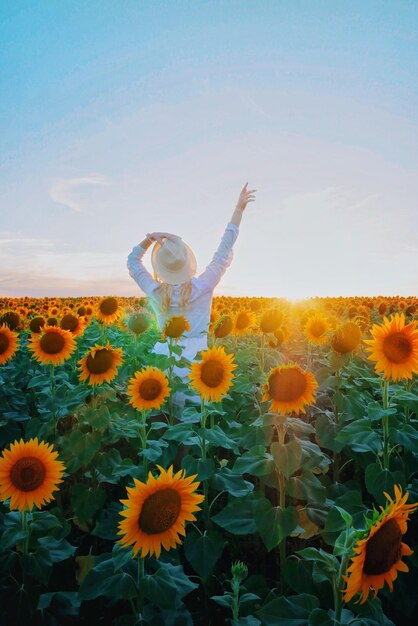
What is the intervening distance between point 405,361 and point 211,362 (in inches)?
52.7

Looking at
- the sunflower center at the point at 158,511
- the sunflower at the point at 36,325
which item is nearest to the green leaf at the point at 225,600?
the sunflower center at the point at 158,511

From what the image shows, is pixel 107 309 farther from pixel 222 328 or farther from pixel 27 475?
pixel 27 475

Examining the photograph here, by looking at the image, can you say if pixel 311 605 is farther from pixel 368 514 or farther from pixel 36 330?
pixel 36 330

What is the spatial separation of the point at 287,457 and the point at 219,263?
13.6ft

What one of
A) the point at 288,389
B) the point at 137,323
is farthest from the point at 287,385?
the point at 137,323

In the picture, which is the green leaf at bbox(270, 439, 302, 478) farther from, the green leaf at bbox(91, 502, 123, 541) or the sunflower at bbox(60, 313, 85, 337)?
the sunflower at bbox(60, 313, 85, 337)

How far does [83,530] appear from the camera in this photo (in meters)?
4.04

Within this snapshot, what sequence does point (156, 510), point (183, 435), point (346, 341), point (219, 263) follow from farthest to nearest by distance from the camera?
point (219, 263), point (346, 341), point (183, 435), point (156, 510)

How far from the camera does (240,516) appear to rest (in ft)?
9.73

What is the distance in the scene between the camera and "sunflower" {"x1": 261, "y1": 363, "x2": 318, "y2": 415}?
2.88 metres

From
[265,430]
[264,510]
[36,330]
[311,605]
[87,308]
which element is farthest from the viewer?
[87,308]

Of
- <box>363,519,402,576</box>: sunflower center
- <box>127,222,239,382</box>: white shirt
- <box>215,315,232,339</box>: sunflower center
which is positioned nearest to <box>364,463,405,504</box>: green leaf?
<box>363,519,402,576</box>: sunflower center

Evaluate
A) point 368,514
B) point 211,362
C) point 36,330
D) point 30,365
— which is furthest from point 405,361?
point 30,365

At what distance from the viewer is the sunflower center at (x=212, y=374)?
3.51 m
